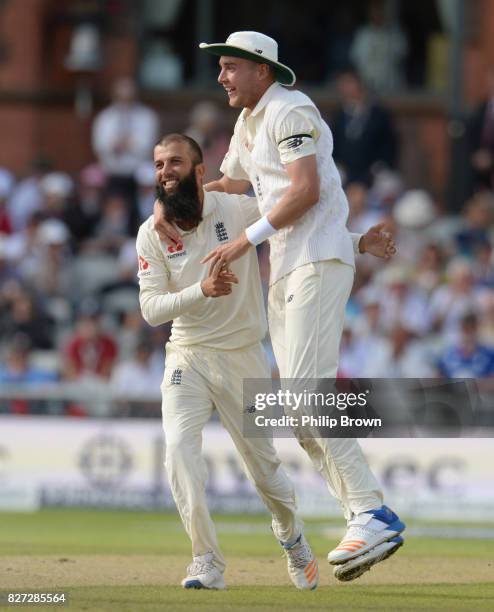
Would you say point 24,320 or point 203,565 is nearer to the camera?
point 203,565

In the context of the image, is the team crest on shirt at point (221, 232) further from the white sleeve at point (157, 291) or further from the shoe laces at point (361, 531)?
the shoe laces at point (361, 531)

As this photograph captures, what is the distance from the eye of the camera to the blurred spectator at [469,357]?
1484 cm

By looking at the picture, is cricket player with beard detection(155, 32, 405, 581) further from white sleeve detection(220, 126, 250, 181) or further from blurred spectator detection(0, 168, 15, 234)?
blurred spectator detection(0, 168, 15, 234)

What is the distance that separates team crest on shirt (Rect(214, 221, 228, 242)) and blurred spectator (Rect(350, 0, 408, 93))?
40.0 ft

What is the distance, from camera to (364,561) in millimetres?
8148

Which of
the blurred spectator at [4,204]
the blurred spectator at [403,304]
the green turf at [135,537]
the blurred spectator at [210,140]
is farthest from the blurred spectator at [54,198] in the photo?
the green turf at [135,537]

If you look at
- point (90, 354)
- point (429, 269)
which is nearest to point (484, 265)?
point (429, 269)

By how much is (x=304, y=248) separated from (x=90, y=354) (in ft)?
26.1

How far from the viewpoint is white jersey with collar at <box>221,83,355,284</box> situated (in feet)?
27.1

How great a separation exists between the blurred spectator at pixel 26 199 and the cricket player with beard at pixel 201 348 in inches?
367

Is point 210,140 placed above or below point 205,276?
above

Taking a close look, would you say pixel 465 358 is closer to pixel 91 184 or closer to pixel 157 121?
pixel 91 184

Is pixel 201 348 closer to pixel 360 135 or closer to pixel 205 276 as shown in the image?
pixel 205 276

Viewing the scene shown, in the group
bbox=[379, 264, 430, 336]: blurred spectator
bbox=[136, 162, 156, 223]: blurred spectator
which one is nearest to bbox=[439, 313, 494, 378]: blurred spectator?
bbox=[379, 264, 430, 336]: blurred spectator
